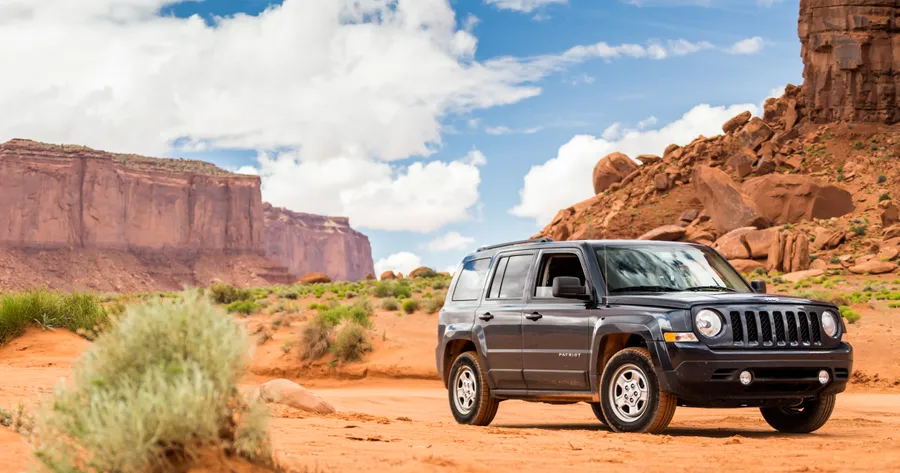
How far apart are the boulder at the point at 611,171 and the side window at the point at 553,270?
75022 millimetres

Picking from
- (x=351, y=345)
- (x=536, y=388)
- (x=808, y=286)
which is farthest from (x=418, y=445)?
(x=808, y=286)

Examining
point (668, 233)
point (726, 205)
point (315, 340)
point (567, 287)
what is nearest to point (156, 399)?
point (567, 287)

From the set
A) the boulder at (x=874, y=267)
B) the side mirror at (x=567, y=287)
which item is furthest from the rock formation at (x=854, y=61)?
the side mirror at (x=567, y=287)

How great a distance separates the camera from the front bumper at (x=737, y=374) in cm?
1030

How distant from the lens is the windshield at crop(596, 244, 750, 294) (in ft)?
37.8

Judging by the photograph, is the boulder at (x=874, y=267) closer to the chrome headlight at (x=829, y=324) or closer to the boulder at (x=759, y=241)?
the boulder at (x=759, y=241)

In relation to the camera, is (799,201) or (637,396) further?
(799,201)

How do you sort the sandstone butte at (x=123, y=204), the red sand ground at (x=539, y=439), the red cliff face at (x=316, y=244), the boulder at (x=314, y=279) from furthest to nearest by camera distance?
the red cliff face at (x=316, y=244), the sandstone butte at (x=123, y=204), the boulder at (x=314, y=279), the red sand ground at (x=539, y=439)

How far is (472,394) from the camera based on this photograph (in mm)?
12922

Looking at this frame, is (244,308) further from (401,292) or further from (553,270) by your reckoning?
(553,270)

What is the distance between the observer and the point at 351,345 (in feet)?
87.8

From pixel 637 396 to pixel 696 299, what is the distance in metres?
1.14

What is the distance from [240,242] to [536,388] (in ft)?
433

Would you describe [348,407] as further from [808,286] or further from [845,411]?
[808,286]
